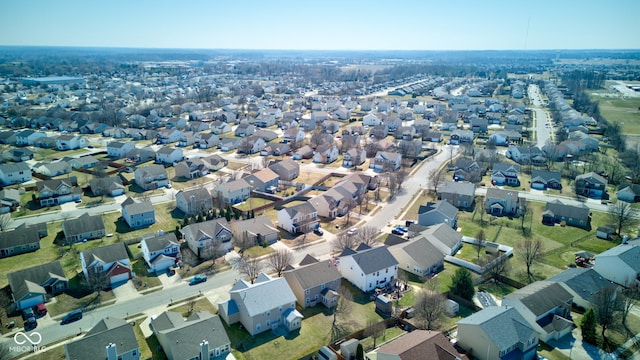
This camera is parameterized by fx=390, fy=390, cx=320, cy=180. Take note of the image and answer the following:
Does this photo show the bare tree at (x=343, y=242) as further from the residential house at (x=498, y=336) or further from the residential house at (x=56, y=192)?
the residential house at (x=56, y=192)

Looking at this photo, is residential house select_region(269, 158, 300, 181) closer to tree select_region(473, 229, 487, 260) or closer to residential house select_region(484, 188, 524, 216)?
residential house select_region(484, 188, 524, 216)

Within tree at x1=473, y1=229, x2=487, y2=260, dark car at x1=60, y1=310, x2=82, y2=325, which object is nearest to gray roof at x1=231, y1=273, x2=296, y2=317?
dark car at x1=60, y1=310, x2=82, y2=325

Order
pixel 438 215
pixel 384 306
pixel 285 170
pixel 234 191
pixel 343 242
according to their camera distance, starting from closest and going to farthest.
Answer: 1. pixel 384 306
2. pixel 343 242
3. pixel 438 215
4. pixel 234 191
5. pixel 285 170

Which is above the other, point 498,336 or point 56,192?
point 56,192

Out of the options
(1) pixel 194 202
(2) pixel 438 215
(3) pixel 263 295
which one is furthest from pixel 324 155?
(3) pixel 263 295

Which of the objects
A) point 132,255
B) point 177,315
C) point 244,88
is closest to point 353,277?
point 177,315

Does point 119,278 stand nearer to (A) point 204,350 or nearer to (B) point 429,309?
(A) point 204,350

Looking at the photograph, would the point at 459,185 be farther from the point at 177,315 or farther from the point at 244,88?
the point at 244,88
